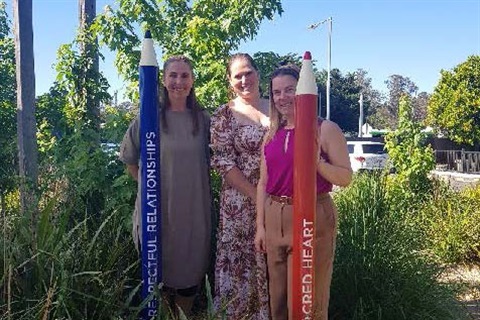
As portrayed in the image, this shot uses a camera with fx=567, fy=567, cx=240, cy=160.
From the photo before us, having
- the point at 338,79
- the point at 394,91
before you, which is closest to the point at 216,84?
the point at 338,79

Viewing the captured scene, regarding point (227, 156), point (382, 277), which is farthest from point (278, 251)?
point (382, 277)

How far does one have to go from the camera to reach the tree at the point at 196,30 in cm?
503

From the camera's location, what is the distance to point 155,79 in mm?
3010

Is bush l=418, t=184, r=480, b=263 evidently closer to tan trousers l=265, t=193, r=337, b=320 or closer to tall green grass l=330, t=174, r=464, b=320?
tall green grass l=330, t=174, r=464, b=320

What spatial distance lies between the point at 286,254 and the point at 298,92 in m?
0.82

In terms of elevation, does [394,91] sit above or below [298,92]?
above

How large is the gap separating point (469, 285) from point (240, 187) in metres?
2.91

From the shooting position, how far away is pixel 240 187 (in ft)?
10.4

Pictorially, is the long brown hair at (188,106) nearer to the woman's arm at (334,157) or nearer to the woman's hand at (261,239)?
the woman's hand at (261,239)

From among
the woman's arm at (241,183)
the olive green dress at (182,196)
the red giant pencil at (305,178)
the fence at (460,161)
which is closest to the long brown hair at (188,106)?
the olive green dress at (182,196)

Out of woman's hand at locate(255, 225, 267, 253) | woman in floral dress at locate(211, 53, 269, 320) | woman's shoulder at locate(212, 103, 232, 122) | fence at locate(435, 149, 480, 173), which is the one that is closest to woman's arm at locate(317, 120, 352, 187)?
woman's hand at locate(255, 225, 267, 253)

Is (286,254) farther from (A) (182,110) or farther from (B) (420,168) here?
(B) (420,168)

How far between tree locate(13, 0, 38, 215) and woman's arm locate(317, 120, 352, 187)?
369 cm

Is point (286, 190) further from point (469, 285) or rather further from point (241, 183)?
point (469, 285)
